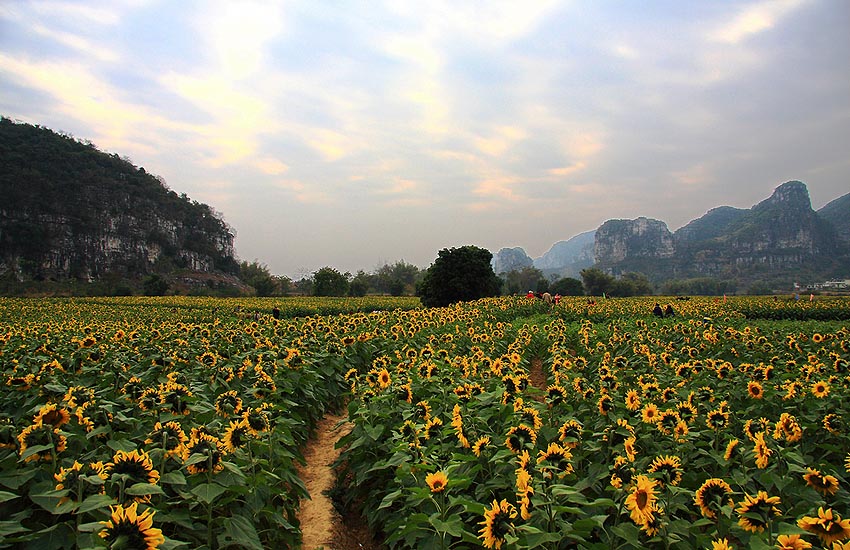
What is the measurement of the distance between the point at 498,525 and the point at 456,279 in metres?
36.3

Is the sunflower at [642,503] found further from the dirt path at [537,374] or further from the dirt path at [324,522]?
the dirt path at [537,374]

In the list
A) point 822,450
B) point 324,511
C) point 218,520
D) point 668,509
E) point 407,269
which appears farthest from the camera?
point 407,269

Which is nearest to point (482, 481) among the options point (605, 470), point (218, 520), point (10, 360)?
point (605, 470)

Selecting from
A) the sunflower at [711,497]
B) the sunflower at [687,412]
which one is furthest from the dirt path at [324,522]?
the sunflower at [687,412]

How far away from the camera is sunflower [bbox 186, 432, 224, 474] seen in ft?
9.72

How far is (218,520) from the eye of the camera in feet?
9.75

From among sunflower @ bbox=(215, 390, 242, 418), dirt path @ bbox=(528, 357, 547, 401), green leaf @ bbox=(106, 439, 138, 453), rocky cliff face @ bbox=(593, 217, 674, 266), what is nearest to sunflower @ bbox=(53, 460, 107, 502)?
green leaf @ bbox=(106, 439, 138, 453)

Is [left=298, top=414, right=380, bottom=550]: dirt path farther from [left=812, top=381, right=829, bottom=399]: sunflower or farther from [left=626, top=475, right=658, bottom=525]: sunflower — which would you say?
[left=812, top=381, right=829, bottom=399]: sunflower

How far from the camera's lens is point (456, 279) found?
127 feet

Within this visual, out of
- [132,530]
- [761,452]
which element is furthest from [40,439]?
[761,452]

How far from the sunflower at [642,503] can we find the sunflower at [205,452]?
2476mm

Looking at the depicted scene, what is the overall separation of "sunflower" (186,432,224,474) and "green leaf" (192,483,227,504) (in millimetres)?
102

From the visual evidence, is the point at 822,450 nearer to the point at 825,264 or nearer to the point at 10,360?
the point at 10,360

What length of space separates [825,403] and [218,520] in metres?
5.24
